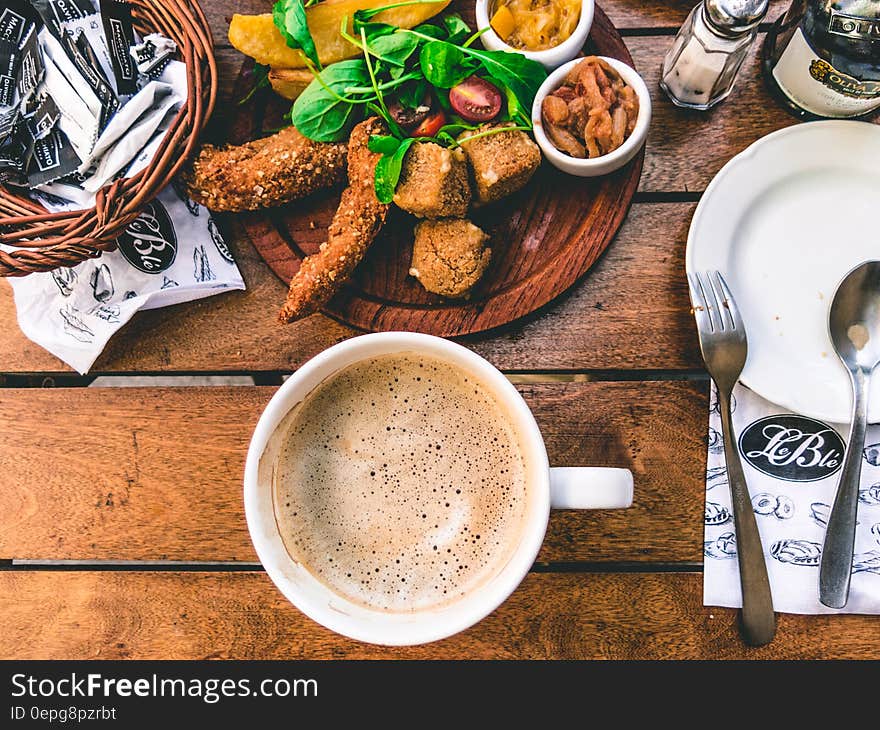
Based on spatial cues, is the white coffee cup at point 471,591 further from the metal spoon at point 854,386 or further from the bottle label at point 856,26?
the bottle label at point 856,26

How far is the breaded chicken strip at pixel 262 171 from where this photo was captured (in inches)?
41.4

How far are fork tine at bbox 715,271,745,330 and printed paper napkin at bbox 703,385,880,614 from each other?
0.34 feet

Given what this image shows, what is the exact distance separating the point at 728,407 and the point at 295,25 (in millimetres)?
797

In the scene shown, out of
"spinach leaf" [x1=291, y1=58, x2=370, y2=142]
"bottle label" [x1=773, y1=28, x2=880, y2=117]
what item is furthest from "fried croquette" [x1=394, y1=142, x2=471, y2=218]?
→ "bottle label" [x1=773, y1=28, x2=880, y2=117]

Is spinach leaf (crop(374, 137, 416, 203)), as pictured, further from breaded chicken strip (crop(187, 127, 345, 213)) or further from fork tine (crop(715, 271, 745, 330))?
fork tine (crop(715, 271, 745, 330))

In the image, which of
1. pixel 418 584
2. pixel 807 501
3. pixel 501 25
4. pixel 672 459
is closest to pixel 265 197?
pixel 501 25

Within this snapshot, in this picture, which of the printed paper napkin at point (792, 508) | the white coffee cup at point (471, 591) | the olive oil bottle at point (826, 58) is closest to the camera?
the white coffee cup at point (471, 591)

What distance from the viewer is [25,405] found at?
3.81 ft

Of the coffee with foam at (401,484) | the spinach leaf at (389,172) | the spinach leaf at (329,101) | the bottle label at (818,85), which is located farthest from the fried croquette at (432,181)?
the bottle label at (818,85)

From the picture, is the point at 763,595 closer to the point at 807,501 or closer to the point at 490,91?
the point at 807,501

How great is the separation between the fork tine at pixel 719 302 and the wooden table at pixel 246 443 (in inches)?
2.2
